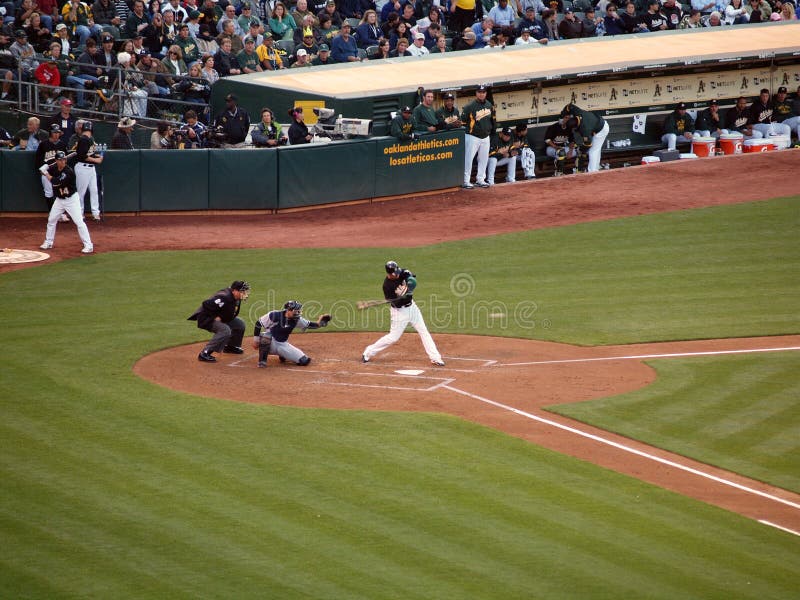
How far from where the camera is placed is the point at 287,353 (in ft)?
55.6

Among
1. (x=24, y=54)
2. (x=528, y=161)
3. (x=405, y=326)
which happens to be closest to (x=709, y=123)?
(x=528, y=161)

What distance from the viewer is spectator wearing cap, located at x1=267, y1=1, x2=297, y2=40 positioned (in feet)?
102

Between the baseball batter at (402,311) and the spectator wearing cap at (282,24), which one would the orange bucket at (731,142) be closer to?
the spectator wearing cap at (282,24)

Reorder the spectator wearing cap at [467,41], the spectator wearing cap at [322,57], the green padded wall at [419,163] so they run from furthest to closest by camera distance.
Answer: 1. the spectator wearing cap at [467,41]
2. the spectator wearing cap at [322,57]
3. the green padded wall at [419,163]

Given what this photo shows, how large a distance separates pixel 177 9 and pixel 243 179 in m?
6.36

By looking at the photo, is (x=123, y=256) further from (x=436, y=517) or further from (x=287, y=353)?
(x=436, y=517)

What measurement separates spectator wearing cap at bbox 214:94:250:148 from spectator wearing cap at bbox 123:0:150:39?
401 centimetres

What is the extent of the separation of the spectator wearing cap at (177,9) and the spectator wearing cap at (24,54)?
3.80m

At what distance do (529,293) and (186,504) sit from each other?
34.5 ft

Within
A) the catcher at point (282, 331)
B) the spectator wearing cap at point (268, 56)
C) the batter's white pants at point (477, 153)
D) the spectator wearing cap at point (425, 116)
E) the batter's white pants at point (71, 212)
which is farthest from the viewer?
the spectator wearing cap at point (268, 56)

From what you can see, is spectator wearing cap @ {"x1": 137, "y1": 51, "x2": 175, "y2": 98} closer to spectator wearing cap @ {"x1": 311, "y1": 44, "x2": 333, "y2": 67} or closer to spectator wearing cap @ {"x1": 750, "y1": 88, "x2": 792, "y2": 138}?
spectator wearing cap @ {"x1": 311, "y1": 44, "x2": 333, "y2": 67}

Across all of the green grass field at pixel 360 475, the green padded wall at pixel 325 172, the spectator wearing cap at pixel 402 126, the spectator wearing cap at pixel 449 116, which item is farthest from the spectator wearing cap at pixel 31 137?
the spectator wearing cap at pixel 449 116

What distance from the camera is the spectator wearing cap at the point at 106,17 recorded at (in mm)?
28750

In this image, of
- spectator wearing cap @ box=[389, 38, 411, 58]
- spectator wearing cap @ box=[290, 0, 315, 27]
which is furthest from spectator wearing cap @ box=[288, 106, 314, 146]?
spectator wearing cap @ box=[290, 0, 315, 27]
